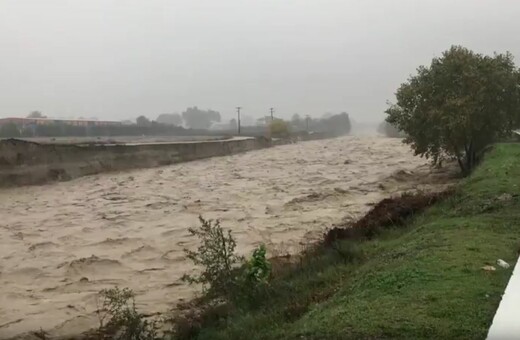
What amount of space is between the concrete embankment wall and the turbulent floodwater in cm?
152

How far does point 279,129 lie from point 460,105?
87.5 metres

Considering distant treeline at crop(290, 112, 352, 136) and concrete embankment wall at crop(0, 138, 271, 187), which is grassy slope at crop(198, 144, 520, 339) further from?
distant treeline at crop(290, 112, 352, 136)

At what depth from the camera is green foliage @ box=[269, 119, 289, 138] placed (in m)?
103

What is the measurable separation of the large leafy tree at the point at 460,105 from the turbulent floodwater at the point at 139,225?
6.01 feet

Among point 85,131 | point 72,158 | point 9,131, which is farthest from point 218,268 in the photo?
point 85,131

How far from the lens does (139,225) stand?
57.6 ft

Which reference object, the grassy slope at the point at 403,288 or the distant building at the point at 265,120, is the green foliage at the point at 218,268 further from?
the distant building at the point at 265,120

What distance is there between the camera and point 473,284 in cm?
551

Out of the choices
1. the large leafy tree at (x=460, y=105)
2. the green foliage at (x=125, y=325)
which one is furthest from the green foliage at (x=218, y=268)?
the large leafy tree at (x=460, y=105)

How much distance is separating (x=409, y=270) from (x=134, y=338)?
317 cm

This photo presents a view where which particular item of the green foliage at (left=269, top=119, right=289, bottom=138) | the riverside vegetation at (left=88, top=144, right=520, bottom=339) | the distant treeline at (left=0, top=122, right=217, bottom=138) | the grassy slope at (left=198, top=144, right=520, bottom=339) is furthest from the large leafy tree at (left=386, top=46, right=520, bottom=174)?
the green foliage at (left=269, top=119, right=289, bottom=138)

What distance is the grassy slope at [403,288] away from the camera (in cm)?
464

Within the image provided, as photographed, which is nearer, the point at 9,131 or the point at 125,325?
the point at 125,325

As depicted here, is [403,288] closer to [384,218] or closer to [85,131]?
[384,218]
